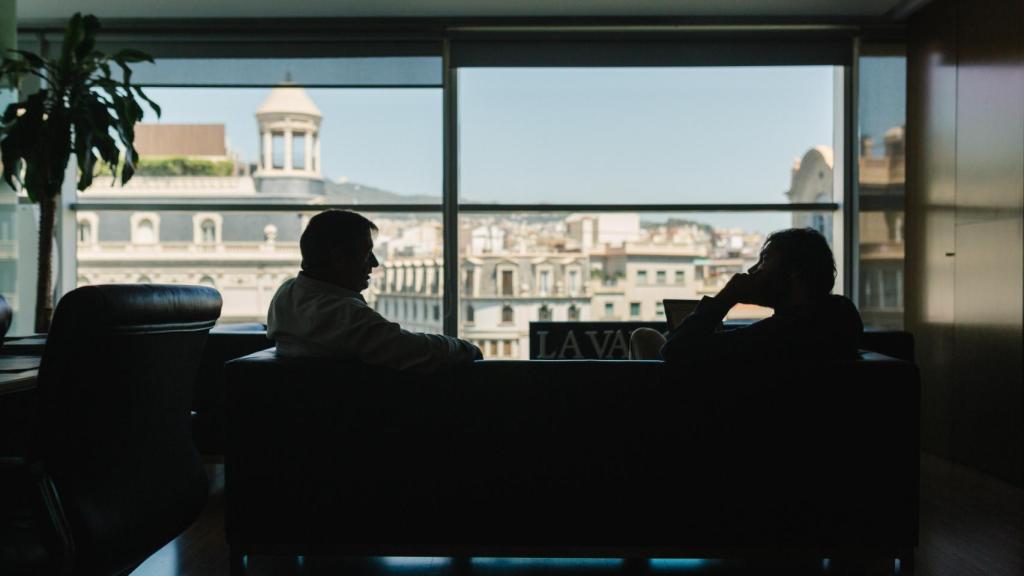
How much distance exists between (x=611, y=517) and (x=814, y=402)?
0.72m

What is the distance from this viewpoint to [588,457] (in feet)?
8.50

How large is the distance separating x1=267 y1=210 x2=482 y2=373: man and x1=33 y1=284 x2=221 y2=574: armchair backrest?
2.26 ft

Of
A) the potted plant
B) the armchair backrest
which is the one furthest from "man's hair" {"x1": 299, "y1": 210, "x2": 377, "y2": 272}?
the potted plant

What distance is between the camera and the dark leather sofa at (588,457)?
2.58 meters

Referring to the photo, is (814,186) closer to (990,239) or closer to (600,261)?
(600,261)

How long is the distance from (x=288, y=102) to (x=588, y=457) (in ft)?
14.5

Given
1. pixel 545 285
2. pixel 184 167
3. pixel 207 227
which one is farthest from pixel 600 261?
pixel 184 167

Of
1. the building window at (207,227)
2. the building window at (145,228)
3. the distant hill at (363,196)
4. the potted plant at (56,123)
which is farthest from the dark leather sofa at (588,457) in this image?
the building window at (145,228)

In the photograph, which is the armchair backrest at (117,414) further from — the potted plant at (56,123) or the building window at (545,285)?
the building window at (545,285)

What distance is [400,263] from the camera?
6281 millimetres

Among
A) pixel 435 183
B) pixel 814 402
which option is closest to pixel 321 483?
pixel 814 402

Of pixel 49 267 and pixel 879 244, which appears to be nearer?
Answer: pixel 49 267

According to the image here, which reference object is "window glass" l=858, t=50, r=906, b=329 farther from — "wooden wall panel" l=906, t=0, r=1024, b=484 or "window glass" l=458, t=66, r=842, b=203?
"window glass" l=458, t=66, r=842, b=203

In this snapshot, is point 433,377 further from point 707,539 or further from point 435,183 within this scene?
point 435,183
